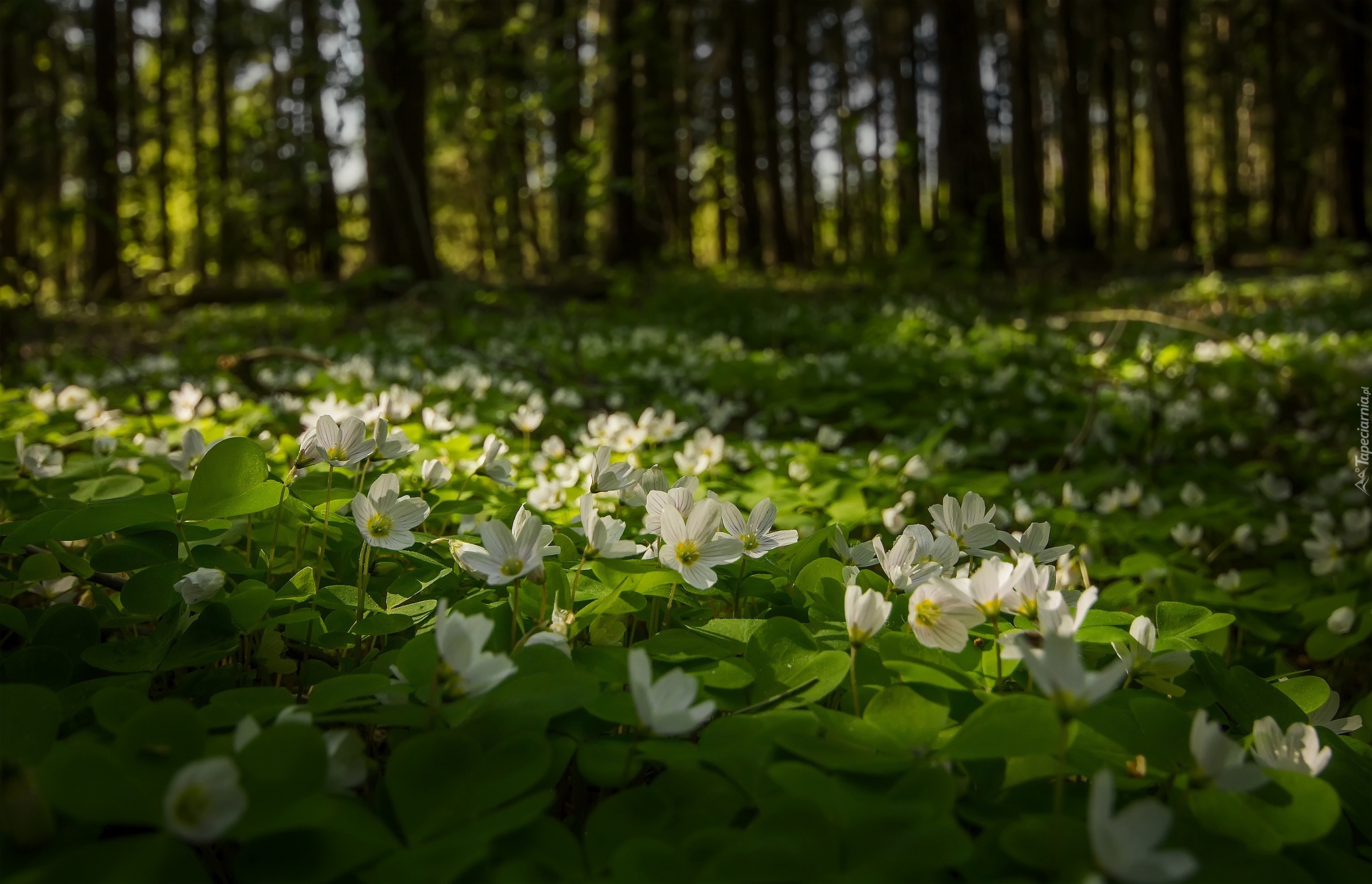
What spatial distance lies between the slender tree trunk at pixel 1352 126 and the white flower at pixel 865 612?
17.9 metres

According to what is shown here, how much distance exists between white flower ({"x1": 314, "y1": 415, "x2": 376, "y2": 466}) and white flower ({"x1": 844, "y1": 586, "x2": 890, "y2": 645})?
82cm

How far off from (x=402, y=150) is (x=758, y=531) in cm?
851

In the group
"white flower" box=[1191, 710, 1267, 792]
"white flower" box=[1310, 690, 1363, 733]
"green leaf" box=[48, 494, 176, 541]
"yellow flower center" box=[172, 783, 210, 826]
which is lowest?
"white flower" box=[1310, 690, 1363, 733]

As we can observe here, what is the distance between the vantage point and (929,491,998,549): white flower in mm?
1387

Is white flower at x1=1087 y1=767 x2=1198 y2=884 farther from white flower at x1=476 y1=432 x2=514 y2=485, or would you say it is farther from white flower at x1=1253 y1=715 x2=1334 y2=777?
white flower at x1=476 y1=432 x2=514 y2=485

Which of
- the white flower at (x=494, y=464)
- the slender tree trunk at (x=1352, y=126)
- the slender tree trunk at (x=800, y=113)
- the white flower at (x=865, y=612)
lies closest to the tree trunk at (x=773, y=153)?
the slender tree trunk at (x=800, y=113)

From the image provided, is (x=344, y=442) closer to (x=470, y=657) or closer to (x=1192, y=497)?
(x=470, y=657)

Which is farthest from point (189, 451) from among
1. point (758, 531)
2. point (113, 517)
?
point (758, 531)

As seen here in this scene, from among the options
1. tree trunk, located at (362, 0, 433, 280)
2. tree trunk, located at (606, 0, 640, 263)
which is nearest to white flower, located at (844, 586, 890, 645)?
tree trunk, located at (362, 0, 433, 280)

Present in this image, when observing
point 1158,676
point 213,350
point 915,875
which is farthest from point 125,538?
point 213,350

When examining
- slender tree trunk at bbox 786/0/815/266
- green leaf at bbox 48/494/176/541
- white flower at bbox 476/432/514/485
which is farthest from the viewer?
slender tree trunk at bbox 786/0/815/266

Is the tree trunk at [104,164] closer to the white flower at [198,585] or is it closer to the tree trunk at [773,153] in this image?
the tree trunk at [773,153]

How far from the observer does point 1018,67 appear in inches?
704

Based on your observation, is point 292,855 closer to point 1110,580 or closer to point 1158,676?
point 1158,676
